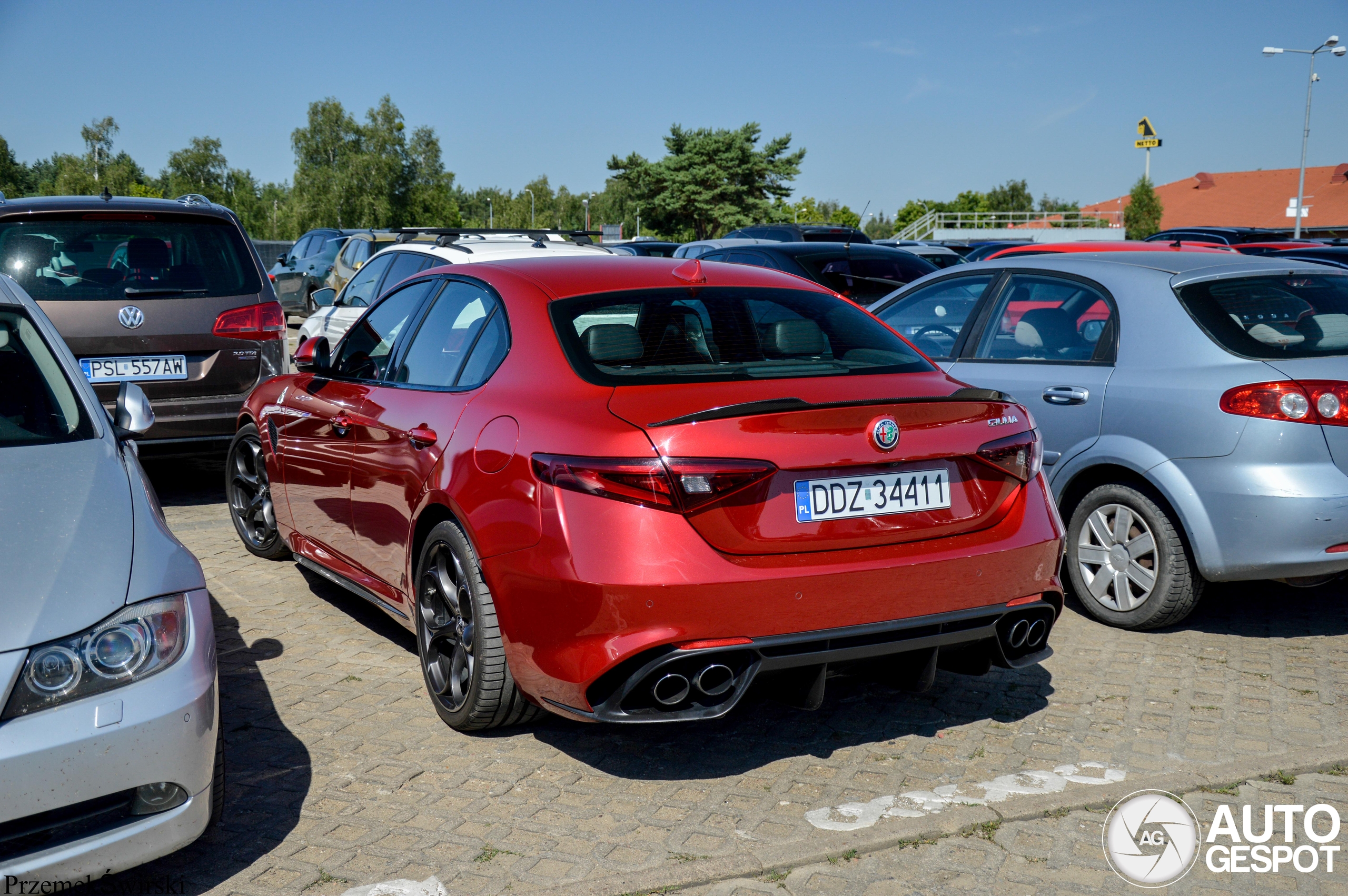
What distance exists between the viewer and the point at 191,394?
7.39 m

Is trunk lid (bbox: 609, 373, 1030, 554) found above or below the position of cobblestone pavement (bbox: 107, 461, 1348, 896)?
above

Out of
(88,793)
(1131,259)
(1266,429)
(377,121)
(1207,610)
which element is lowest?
(1207,610)

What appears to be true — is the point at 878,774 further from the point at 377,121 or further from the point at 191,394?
the point at 377,121

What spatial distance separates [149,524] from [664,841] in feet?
5.41

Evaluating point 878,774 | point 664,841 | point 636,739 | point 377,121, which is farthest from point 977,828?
point 377,121

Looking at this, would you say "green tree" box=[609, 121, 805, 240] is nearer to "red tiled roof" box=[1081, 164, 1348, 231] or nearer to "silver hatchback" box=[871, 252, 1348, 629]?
"red tiled roof" box=[1081, 164, 1348, 231]

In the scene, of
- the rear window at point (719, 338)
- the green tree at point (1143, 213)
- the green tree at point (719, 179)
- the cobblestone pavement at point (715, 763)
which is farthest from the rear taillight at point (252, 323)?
the green tree at point (719, 179)

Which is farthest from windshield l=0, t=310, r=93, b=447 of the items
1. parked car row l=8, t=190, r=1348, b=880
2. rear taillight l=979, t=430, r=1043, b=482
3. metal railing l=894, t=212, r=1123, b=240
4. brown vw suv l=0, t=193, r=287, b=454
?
metal railing l=894, t=212, r=1123, b=240

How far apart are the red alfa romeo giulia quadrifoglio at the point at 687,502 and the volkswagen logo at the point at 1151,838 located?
54 centimetres

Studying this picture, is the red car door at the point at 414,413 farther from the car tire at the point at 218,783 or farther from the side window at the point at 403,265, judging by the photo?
the side window at the point at 403,265

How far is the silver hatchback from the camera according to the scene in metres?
4.57

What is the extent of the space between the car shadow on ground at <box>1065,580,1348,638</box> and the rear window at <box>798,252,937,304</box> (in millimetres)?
5497

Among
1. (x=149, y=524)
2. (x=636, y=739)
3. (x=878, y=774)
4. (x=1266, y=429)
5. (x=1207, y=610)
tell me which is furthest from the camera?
(x=1207, y=610)

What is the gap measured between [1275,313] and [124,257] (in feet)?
21.0
